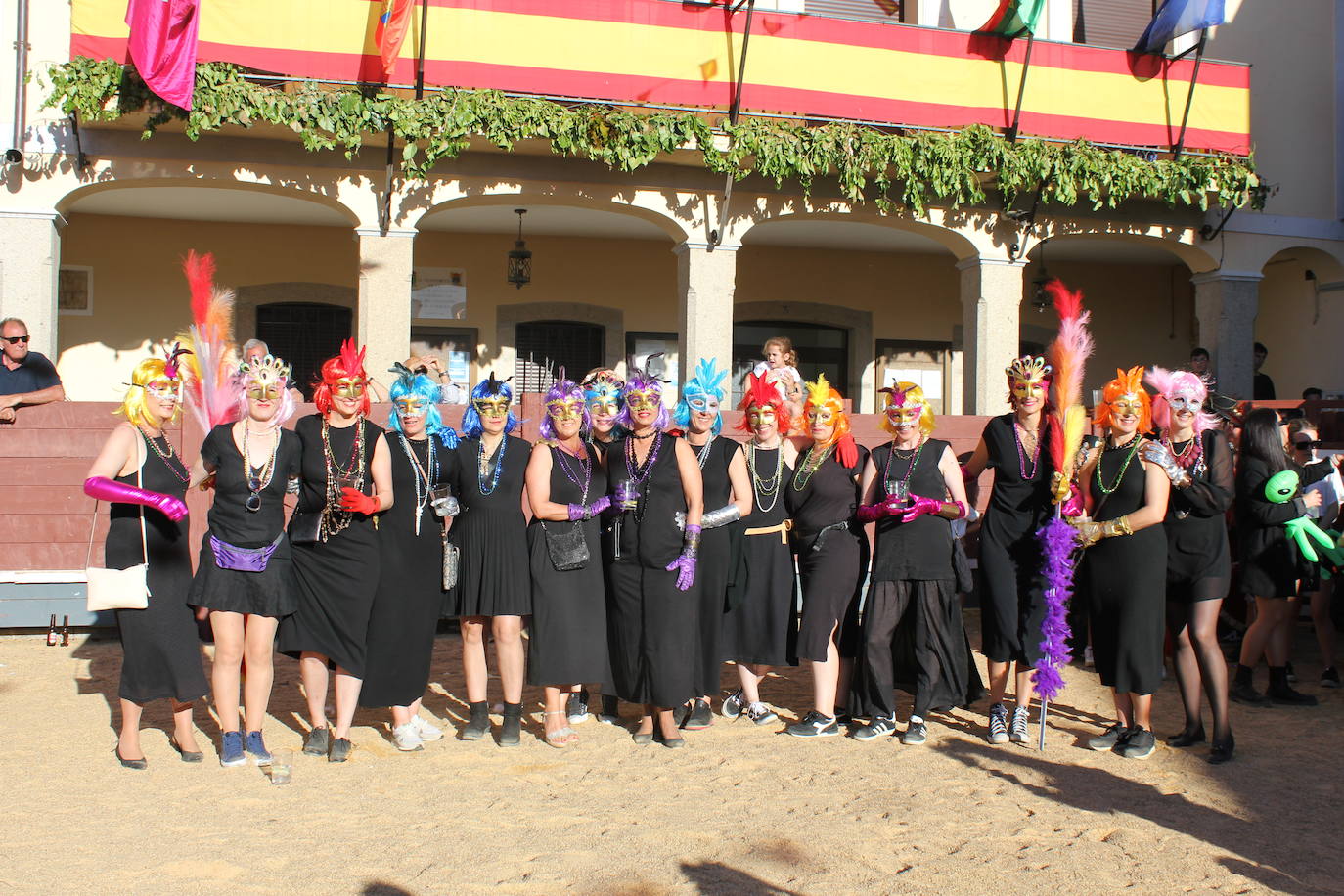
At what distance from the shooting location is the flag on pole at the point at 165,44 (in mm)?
10094

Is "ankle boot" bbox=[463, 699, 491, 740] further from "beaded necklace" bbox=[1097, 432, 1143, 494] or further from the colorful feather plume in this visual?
"beaded necklace" bbox=[1097, 432, 1143, 494]

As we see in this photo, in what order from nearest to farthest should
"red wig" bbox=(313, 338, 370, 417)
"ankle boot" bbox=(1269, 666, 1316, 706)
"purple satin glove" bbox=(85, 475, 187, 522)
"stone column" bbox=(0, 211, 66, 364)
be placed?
"purple satin glove" bbox=(85, 475, 187, 522) → "red wig" bbox=(313, 338, 370, 417) → "ankle boot" bbox=(1269, 666, 1316, 706) → "stone column" bbox=(0, 211, 66, 364)

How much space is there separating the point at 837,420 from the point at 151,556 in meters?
3.47

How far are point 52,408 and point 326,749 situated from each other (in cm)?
428

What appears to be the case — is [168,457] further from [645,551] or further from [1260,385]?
[1260,385]

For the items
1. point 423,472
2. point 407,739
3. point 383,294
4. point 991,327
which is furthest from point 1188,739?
point 383,294

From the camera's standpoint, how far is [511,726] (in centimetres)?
592

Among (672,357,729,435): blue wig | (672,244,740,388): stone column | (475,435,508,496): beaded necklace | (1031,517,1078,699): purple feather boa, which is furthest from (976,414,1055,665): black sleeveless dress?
(672,244,740,388): stone column

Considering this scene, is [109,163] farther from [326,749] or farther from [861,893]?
[861,893]

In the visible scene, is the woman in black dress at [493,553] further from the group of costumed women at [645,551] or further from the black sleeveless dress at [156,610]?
the black sleeveless dress at [156,610]

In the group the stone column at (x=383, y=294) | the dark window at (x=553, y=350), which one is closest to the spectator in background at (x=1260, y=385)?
the dark window at (x=553, y=350)

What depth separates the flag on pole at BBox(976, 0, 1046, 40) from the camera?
12.6 meters

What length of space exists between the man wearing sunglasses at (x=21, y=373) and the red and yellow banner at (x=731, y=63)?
3.40m

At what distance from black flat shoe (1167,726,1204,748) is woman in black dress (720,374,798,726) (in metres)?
1.94
